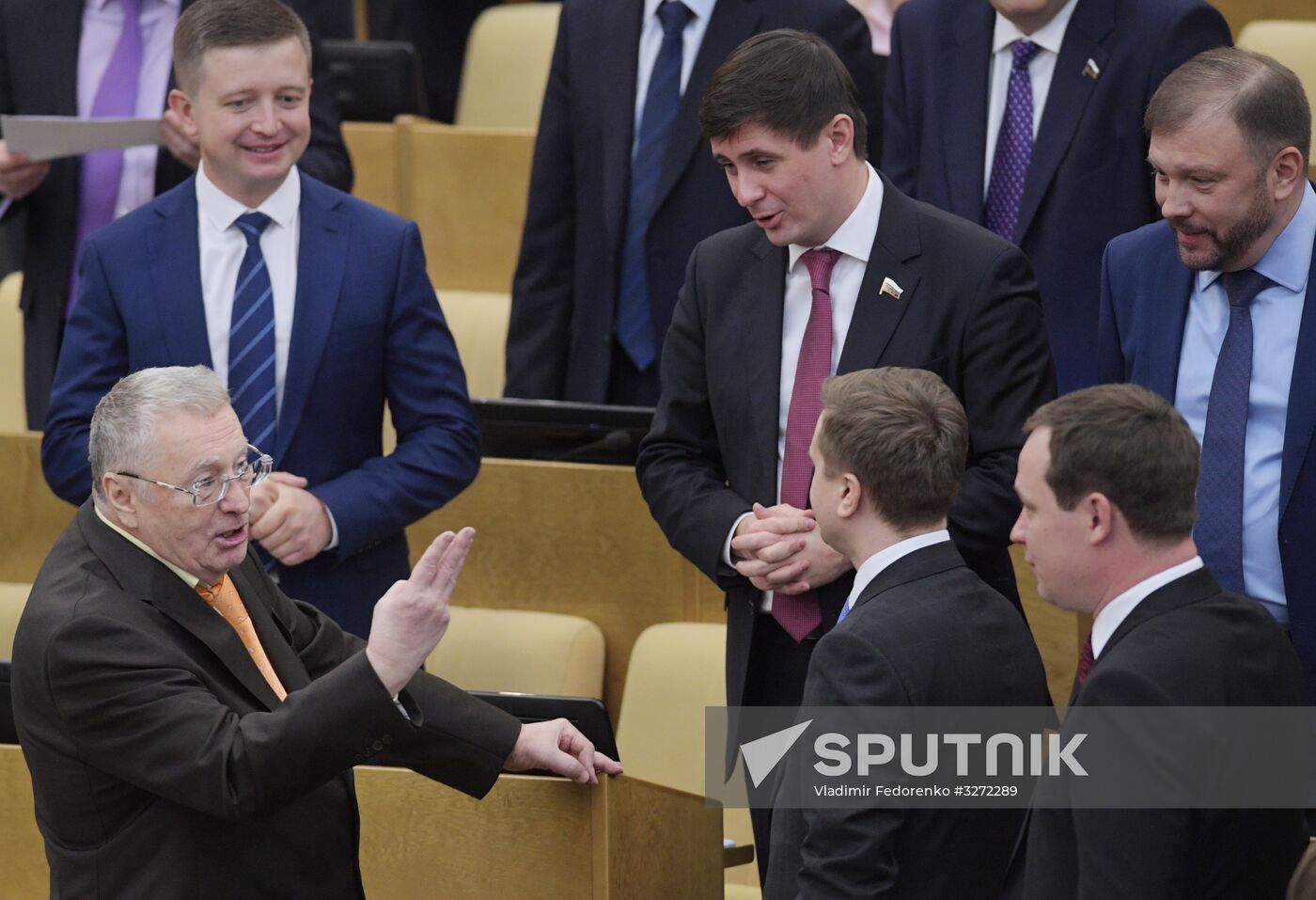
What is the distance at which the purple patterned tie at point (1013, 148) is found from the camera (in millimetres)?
3469

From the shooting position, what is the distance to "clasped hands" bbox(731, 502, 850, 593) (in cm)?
278

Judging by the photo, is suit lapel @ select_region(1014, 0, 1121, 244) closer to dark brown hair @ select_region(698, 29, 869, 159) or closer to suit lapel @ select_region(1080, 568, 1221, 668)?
dark brown hair @ select_region(698, 29, 869, 159)

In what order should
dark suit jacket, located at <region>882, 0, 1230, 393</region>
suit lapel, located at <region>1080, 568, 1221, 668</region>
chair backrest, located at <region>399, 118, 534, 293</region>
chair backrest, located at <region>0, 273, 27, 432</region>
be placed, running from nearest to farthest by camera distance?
suit lapel, located at <region>1080, 568, 1221, 668</region>
dark suit jacket, located at <region>882, 0, 1230, 393</region>
chair backrest, located at <region>0, 273, 27, 432</region>
chair backrest, located at <region>399, 118, 534, 293</region>

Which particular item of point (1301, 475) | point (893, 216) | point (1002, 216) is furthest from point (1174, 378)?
point (1002, 216)

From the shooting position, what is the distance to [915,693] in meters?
2.24

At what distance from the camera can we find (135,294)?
3.25m

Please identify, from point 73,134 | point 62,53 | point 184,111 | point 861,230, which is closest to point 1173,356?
point 861,230

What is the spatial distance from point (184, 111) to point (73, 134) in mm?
366

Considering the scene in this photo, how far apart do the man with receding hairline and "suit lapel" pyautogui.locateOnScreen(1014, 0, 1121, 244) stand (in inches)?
22.0

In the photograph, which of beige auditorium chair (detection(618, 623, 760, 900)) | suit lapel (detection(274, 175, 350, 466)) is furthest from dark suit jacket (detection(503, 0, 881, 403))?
suit lapel (detection(274, 175, 350, 466))

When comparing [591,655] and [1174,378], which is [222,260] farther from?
[1174,378]

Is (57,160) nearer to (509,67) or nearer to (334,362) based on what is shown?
(334,362)

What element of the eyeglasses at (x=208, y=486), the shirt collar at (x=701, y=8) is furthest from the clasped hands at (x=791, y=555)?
the shirt collar at (x=701, y=8)

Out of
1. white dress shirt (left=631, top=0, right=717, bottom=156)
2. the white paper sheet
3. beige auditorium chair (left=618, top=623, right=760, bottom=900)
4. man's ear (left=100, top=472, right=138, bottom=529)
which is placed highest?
white dress shirt (left=631, top=0, right=717, bottom=156)
